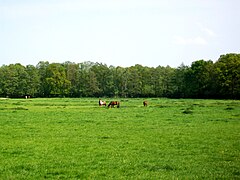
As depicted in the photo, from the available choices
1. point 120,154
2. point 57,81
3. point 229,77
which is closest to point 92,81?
point 57,81

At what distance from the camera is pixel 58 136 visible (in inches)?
926

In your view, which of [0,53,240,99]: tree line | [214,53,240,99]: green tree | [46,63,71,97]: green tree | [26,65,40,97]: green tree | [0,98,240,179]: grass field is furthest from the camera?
[26,65,40,97]: green tree

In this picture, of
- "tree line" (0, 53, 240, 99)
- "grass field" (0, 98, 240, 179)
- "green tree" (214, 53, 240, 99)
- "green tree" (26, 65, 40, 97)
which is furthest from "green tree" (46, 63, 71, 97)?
"grass field" (0, 98, 240, 179)

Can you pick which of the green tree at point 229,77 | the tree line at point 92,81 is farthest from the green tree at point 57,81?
the green tree at point 229,77

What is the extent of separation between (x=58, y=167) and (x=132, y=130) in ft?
42.7

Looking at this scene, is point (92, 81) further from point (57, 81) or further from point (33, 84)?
point (33, 84)

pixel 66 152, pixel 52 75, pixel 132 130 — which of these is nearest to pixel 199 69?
pixel 52 75

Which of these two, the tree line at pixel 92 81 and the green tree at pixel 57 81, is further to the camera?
the green tree at pixel 57 81

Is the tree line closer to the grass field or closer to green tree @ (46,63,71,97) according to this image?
green tree @ (46,63,71,97)

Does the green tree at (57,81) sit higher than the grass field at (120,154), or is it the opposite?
the green tree at (57,81)

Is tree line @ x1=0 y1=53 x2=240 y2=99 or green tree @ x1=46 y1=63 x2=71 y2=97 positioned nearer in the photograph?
tree line @ x1=0 y1=53 x2=240 y2=99

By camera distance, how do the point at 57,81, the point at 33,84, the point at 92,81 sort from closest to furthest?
the point at 57,81 < the point at 33,84 < the point at 92,81

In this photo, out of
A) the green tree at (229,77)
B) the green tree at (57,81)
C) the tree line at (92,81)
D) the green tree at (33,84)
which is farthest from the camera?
the green tree at (33,84)

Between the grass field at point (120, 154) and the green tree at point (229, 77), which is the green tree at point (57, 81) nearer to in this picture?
the green tree at point (229, 77)
